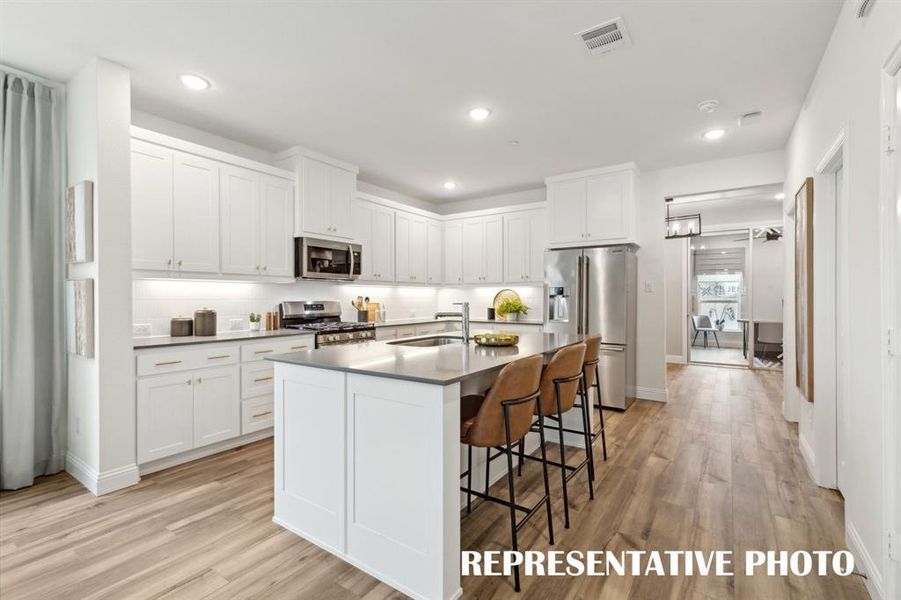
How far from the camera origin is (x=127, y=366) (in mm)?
2965

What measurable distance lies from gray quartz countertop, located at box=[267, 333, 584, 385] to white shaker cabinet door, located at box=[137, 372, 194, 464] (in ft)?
4.70

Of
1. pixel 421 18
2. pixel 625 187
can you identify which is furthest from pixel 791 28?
pixel 625 187

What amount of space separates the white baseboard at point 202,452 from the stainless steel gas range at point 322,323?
951 mm

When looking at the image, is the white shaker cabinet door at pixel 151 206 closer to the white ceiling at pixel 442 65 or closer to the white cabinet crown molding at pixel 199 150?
the white cabinet crown molding at pixel 199 150

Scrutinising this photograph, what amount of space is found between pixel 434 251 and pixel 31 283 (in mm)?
4471

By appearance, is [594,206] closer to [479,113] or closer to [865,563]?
[479,113]

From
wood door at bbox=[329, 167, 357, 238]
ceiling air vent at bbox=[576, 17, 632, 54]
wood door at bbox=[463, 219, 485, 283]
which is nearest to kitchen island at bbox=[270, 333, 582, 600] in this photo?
ceiling air vent at bbox=[576, 17, 632, 54]

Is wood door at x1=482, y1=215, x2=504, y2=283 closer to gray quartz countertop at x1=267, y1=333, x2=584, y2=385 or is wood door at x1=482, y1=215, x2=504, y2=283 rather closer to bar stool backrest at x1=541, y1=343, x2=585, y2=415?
gray quartz countertop at x1=267, y1=333, x2=584, y2=385

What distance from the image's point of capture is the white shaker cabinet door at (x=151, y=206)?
128 inches

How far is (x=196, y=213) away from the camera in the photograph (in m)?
3.64

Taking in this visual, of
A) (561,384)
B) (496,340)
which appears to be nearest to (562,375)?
(561,384)

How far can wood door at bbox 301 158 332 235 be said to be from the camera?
4.49 meters

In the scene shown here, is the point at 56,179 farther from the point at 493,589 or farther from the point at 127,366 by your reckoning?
the point at 493,589

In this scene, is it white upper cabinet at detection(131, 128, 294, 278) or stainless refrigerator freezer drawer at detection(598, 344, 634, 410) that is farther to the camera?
stainless refrigerator freezer drawer at detection(598, 344, 634, 410)
